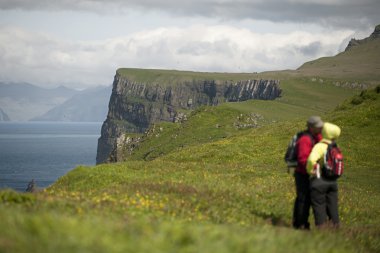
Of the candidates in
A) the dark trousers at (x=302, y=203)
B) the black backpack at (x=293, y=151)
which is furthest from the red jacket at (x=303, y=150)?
the dark trousers at (x=302, y=203)

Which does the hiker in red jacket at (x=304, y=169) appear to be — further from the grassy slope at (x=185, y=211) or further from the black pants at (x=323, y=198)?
the grassy slope at (x=185, y=211)

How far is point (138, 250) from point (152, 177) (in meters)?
17.5

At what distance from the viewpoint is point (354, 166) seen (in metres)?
41.3

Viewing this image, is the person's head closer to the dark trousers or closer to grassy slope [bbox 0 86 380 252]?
the dark trousers

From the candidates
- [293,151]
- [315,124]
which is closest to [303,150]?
[293,151]

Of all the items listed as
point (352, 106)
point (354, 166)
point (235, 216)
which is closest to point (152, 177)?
point (235, 216)

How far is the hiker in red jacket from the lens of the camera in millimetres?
17484

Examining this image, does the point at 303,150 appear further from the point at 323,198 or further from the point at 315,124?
the point at 323,198

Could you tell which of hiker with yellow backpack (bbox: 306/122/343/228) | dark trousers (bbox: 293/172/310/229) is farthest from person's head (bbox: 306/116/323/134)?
dark trousers (bbox: 293/172/310/229)

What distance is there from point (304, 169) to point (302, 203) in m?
1.14

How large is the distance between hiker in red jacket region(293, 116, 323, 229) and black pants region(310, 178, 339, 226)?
0.96 ft

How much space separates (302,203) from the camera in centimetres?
1781

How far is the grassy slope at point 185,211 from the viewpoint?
973 cm

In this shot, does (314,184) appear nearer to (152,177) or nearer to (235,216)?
(235,216)
